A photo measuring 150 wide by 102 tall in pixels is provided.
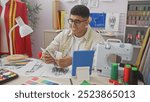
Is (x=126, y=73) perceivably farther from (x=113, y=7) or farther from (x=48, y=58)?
(x=113, y=7)

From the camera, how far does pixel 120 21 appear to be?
2564 millimetres

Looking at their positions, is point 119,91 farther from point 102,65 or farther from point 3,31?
point 3,31

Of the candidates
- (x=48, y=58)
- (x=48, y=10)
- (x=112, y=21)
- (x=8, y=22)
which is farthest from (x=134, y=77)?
(x=48, y=10)

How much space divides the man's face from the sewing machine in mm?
361

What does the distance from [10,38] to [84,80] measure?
810 mm

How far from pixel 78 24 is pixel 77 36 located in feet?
0.50

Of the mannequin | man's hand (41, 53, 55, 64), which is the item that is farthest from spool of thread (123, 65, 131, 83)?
the mannequin

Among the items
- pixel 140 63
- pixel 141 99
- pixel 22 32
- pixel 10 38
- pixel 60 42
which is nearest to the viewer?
pixel 141 99

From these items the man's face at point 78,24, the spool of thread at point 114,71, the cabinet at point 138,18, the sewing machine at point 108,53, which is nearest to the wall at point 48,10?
the cabinet at point 138,18

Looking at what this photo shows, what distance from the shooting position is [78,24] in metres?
1.55

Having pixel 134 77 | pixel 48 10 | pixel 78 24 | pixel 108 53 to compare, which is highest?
pixel 48 10

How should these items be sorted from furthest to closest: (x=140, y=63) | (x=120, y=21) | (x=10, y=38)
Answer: (x=120, y=21) → (x=140, y=63) → (x=10, y=38)

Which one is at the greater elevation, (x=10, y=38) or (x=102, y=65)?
(x=10, y=38)

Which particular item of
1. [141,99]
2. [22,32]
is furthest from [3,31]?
[141,99]
